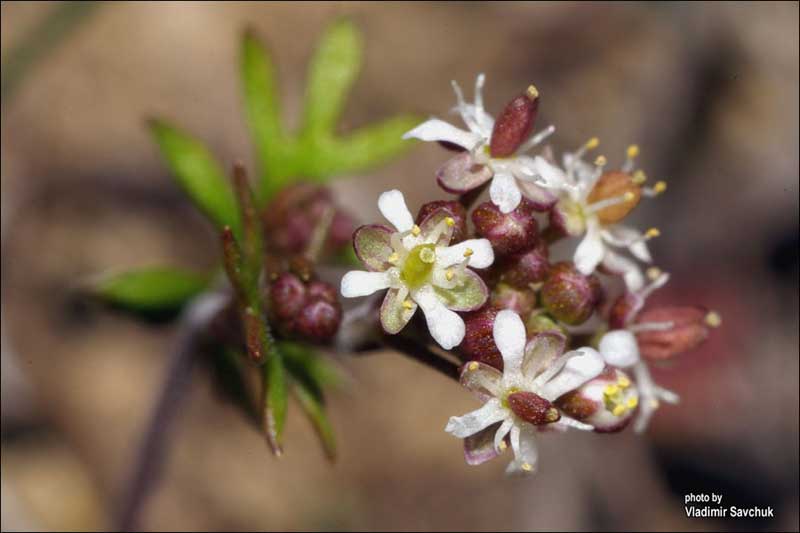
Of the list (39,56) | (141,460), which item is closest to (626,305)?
(141,460)

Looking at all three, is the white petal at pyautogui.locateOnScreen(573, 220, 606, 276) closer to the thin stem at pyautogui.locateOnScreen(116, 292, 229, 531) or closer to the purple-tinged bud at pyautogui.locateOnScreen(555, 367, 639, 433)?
the purple-tinged bud at pyautogui.locateOnScreen(555, 367, 639, 433)

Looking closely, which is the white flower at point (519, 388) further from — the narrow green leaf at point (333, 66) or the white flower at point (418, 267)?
the narrow green leaf at point (333, 66)

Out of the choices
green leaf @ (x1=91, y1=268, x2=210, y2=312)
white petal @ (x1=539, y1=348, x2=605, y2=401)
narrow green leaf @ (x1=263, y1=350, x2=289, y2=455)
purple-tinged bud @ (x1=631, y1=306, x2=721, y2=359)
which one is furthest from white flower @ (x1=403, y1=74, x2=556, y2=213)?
green leaf @ (x1=91, y1=268, x2=210, y2=312)

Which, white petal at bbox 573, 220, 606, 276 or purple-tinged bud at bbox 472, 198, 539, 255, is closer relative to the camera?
purple-tinged bud at bbox 472, 198, 539, 255

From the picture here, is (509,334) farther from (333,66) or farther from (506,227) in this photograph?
(333,66)

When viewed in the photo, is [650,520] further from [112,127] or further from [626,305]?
[112,127]

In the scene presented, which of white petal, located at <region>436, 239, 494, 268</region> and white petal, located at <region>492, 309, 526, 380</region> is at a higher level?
white petal, located at <region>436, 239, 494, 268</region>
